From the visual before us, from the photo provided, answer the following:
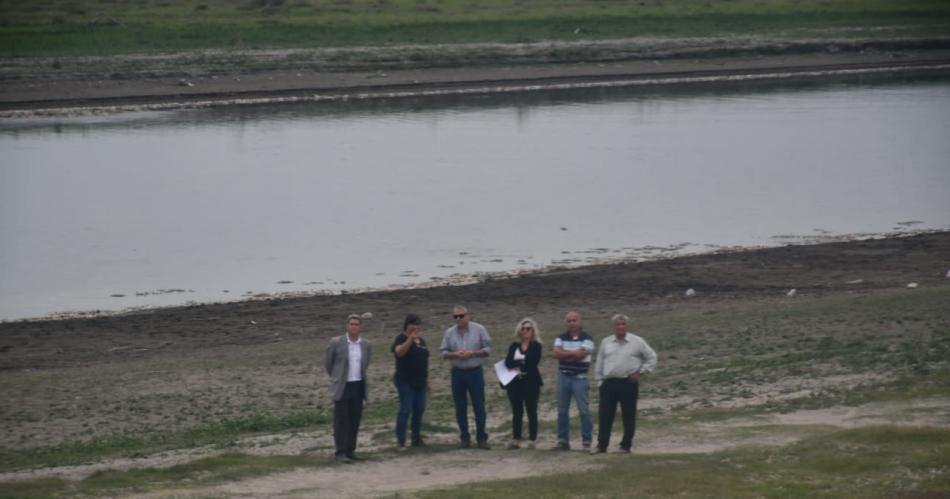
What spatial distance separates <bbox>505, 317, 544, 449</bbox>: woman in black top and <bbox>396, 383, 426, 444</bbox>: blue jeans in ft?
3.08

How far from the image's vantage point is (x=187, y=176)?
1745 inches

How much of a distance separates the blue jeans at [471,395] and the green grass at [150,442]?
7.15 feet

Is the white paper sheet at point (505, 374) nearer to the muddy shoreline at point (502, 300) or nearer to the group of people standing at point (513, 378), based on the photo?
the group of people standing at point (513, 378)

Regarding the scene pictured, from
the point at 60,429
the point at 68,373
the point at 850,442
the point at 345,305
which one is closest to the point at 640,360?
the point at 850,442

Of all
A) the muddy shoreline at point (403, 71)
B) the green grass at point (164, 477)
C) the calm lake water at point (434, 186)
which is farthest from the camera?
the muddy shoreline at point (403, 71)

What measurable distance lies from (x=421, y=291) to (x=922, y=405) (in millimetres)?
12076

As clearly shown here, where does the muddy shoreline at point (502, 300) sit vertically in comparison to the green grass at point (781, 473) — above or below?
below

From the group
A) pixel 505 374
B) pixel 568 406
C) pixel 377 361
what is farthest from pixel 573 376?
pixel 377 361

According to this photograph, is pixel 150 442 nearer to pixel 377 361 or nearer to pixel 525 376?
pixel 525 376

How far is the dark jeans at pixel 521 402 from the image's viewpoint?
15.5 metres

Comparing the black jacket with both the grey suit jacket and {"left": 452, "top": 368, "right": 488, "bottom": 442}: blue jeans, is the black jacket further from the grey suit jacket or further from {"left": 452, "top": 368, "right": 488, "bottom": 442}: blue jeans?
the grey suit jacket

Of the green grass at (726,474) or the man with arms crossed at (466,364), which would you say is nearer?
the green grass at (726,474)

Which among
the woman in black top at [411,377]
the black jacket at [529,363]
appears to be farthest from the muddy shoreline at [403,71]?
the black jacket at [529,363]

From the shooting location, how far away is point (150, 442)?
645 inches
